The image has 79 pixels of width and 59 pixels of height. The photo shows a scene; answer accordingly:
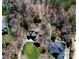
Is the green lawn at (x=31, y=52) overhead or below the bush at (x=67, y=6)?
below

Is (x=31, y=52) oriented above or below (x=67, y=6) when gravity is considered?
below

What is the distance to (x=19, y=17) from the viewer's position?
5.82ft

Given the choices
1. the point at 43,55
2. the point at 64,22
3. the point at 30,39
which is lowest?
the point at 43,55

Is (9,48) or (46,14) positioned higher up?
(46,14)

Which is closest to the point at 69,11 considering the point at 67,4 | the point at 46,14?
the point at 67,4

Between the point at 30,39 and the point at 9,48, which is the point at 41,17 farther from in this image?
the point at 9,48

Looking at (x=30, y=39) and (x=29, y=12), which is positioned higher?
(x=29, y=12)

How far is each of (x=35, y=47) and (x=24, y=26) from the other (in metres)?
0.18

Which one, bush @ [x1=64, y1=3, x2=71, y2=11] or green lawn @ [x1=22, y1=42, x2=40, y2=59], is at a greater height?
bush @ [x1=64, y1=3, x2=71, y2=11]

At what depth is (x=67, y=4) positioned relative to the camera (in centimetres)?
177

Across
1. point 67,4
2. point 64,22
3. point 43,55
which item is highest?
point 67,4

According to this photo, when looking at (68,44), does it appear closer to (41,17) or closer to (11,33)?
(41,17)

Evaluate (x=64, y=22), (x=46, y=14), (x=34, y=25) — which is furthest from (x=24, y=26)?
(x=64, y=22)

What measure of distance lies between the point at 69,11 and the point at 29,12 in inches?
12.2
